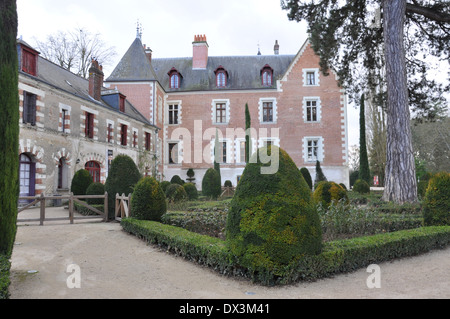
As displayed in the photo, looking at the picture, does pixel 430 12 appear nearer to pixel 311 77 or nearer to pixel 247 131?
pixel 311 77

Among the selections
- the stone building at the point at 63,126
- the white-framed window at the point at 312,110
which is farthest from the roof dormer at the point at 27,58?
the white-framed window at the point at 312,110

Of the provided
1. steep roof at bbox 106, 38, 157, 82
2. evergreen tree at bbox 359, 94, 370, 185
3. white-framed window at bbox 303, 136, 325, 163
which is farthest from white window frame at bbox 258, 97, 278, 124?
steep roof at bbox 106, 38, 157, 82

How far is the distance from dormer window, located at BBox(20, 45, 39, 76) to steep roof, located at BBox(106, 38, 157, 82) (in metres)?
9.82

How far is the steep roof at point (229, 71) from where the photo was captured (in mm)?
25239

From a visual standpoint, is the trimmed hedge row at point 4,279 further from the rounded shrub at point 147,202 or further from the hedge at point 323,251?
the rounded shrub at point 147,202

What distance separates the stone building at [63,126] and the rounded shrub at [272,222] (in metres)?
11.3

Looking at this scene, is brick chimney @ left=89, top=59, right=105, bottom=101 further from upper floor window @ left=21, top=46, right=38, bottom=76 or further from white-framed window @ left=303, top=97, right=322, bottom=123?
white-framed window @ left=303, top=97, right=322, bottom=123

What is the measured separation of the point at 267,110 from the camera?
81.2 feet

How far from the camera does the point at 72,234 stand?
289 inches

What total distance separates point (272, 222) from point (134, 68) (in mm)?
22203

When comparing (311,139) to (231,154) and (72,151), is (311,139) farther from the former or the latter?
(72,151)

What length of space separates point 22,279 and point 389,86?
1144 cm

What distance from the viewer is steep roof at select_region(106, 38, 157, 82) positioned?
2322 cm

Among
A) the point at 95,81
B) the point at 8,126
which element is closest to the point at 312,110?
the point at 95,81
